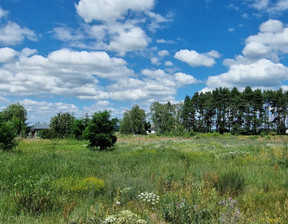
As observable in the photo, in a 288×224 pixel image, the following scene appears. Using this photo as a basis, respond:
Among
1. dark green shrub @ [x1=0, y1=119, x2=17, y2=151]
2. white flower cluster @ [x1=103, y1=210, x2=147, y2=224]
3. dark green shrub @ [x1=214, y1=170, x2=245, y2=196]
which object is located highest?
dark green shrub @ [x1=0, y1=119, x2=17, y2=151]

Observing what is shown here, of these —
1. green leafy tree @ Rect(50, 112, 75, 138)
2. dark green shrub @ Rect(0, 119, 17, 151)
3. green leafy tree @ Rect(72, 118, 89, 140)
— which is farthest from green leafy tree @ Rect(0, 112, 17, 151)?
green leafy tree @ Rect(50, 112, 75, 138)

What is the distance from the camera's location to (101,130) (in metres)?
17.9

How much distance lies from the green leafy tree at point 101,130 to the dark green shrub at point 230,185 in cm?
1230

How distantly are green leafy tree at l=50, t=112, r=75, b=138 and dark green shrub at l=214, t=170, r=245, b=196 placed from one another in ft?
137

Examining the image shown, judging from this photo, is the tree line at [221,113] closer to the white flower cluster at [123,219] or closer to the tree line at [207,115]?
the tree line at [207,115]

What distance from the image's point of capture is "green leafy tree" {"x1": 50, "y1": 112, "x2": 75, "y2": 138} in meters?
44.4

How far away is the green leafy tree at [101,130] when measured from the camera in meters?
17.5

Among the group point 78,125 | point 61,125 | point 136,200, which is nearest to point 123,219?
point 136,200

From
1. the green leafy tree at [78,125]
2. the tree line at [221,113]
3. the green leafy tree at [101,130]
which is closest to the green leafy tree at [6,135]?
the green leafy tree at [101,130]

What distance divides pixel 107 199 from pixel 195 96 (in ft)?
240

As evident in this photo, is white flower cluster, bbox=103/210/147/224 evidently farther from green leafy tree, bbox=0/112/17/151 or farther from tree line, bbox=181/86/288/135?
tree line, bbox=181/86/288/135

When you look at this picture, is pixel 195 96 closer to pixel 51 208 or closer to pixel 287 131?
pixel 287 131

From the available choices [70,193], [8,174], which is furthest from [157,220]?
[8,174]

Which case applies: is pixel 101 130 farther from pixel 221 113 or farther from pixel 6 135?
pixel 221 113
